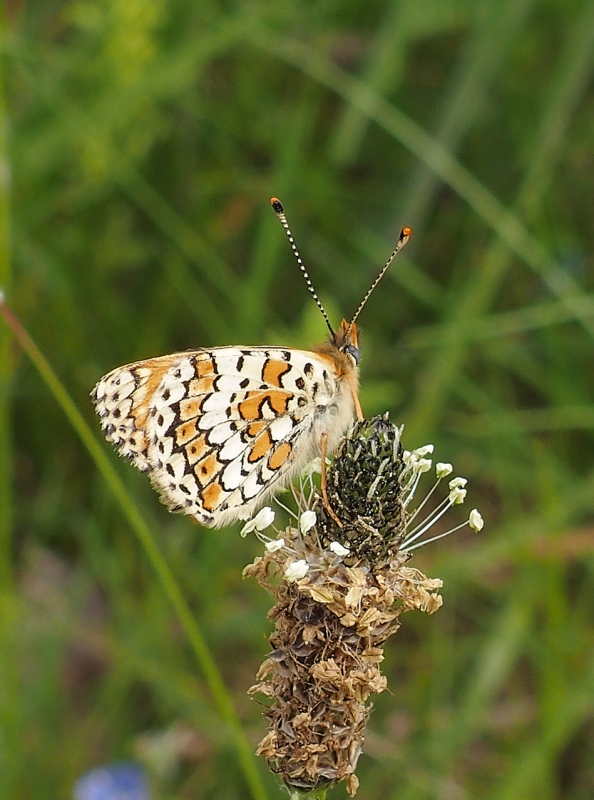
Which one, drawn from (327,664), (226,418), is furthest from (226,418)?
(327,664)

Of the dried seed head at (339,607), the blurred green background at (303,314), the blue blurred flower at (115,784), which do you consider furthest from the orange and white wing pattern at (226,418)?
the blue blurred flower at (115,784)

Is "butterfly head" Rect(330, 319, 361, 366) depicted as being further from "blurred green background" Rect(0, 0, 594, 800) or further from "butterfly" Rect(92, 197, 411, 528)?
"blurred green background" Rect(0, 0, 594, 800)

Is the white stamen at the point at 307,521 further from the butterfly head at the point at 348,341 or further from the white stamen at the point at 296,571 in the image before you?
the butterfly head at the point at 348,341

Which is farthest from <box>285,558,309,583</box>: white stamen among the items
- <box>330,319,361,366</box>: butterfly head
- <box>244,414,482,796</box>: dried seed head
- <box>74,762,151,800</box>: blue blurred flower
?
<box>74,762,151,800</box>: blue blurred flower

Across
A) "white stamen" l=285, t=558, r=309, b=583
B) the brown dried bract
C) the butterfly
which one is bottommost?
the brown dried bract

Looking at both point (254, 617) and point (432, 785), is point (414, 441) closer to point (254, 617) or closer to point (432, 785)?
point (254, 617)

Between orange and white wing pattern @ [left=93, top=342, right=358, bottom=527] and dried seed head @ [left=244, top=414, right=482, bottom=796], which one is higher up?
orange and white wing pattern @ [left=93, top=342, right=358, bottom=527]
